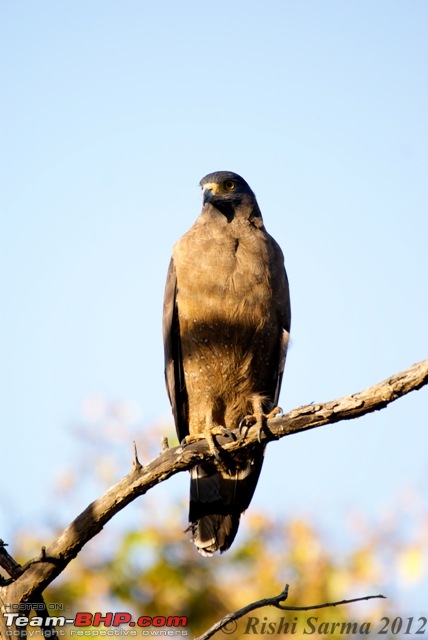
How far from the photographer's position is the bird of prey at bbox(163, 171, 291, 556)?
593cm

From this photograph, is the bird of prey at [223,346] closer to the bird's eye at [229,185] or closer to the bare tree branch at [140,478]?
the bird's eye at [229,185]

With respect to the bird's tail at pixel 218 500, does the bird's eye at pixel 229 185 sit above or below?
above

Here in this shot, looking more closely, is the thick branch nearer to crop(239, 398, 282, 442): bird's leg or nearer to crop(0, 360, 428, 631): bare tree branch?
crop(0, 360, 428, 631): bare tree branch

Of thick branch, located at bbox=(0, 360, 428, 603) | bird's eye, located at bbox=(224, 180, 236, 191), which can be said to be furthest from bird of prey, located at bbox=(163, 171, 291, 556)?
thick branch, located at bbox=(0, 360, 428, 603)

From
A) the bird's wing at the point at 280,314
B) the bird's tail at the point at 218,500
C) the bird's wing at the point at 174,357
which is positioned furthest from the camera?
the bird's wing at the point at 174,357

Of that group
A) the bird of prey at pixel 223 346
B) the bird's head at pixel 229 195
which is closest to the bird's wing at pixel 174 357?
the bird of prey at pixel 223 346

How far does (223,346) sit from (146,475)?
6.01 feet

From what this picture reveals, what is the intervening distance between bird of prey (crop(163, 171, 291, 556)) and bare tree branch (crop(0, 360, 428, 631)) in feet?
4.20

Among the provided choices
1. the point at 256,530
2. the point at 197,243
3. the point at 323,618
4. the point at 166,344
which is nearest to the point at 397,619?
the point at 323,618

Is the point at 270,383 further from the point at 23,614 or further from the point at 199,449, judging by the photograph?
the point at 23,614

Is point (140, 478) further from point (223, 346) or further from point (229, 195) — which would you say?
point (229, 195)

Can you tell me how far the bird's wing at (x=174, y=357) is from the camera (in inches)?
246

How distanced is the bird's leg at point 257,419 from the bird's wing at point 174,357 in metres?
0.60

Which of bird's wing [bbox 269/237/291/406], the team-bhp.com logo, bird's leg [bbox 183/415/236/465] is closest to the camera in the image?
the team-bhp.com logo
